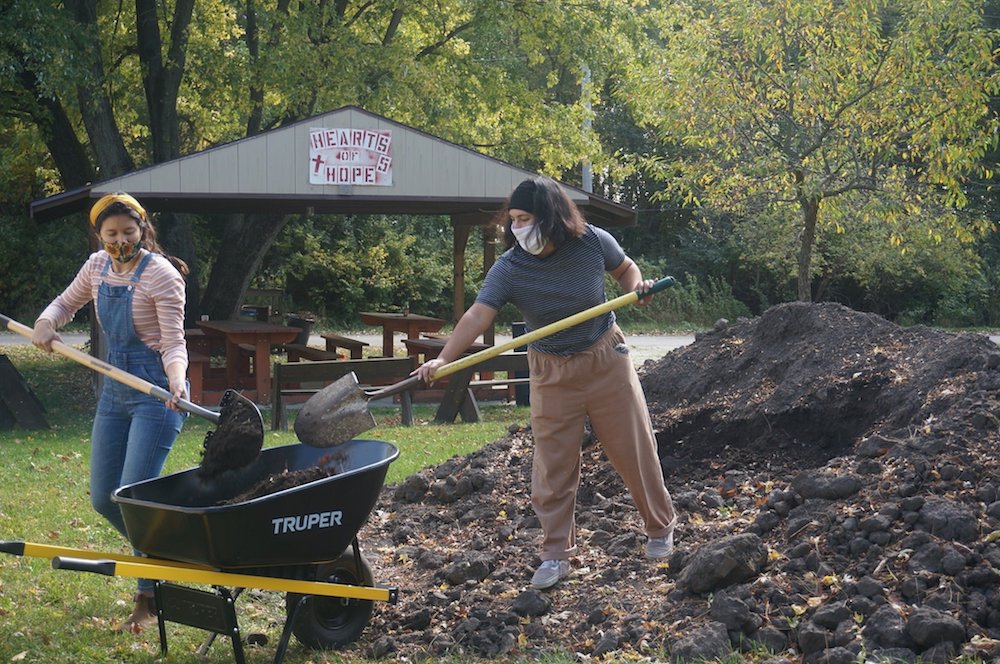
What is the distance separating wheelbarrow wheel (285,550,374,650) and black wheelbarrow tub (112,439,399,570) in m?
0.21

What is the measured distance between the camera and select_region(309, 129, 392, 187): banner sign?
43.5ft

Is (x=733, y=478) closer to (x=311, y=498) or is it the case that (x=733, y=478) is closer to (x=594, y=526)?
(x=594, y=526)

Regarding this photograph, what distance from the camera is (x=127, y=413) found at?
5.17 metres

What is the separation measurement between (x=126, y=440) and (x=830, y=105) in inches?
395

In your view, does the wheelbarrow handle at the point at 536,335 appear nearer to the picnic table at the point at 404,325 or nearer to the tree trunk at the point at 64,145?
the picnic table at the point at 404,325

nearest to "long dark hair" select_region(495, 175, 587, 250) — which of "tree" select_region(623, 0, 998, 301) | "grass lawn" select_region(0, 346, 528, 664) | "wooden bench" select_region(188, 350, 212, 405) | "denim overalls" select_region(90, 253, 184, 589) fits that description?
"denim overalls" select_region(90, 253, 184, 589)

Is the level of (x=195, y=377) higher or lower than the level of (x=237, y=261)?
lower

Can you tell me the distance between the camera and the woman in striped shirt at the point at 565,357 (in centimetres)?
523

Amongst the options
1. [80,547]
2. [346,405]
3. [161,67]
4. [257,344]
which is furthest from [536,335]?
[161,67]

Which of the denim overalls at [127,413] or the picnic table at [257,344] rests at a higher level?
the denim overalls at [127,413]

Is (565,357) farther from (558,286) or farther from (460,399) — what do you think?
(460,399)

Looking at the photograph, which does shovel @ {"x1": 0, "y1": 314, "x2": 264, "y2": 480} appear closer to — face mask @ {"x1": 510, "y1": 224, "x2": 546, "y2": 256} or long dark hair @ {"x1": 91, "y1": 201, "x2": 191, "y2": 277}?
long dark hair @ {"x1": 91, "y1": 201, "x2": 191, "y2": 277}

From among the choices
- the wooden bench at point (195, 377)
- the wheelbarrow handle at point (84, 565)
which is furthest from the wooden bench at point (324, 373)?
the wheelbarrow handle at point (84, 565)

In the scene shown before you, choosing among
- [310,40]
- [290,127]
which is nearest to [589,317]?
[290,127]
